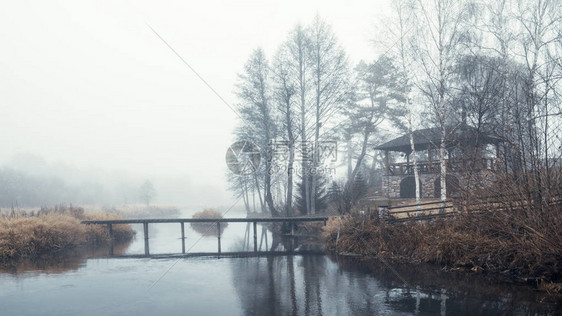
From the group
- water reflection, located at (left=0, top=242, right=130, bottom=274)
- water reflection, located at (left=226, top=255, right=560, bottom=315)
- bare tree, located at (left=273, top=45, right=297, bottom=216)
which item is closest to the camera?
water reflection, located at (left=226, top=255, right=560, bottom=315)

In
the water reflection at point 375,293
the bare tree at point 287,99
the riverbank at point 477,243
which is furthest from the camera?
the bare tree at point 287,99

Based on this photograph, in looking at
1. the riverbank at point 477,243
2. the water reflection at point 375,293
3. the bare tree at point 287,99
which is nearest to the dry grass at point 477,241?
the riverbank at point 477,243

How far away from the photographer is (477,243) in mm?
10188

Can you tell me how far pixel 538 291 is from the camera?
7.82 metres

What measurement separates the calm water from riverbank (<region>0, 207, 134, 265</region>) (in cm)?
278

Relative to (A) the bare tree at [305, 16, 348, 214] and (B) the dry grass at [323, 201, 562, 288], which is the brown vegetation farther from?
(A) the bare tree at [305, 16, 348, 214]

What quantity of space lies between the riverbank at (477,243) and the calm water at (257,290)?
802mm

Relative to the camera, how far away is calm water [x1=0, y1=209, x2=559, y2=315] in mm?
7129

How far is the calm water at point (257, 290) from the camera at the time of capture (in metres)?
7.13

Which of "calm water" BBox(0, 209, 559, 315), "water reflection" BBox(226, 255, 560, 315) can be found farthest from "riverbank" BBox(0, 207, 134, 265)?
"water reflection" BBox(226, 255, 560, 315)

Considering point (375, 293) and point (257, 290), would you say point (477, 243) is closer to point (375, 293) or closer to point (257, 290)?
point (375, 293)

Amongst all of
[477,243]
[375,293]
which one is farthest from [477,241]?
[375,293]

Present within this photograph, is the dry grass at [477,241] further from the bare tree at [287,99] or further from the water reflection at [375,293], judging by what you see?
the bare tree at [287,99]

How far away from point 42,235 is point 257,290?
12.2m
